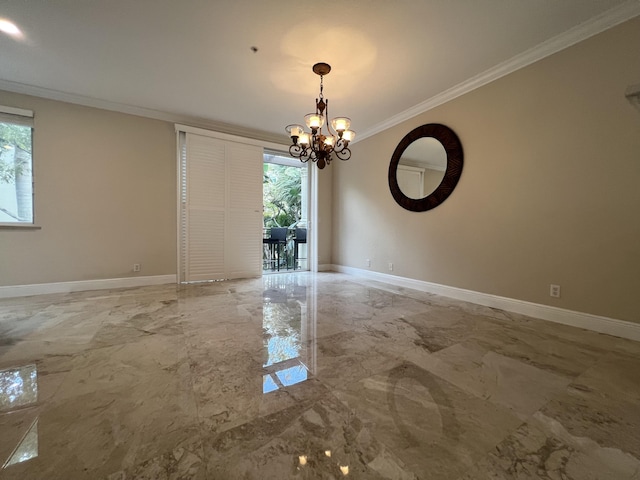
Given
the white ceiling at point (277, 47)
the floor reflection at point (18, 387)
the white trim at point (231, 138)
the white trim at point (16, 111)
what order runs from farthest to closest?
the white trim at point (231, 138) < the white trim at point (16, 111) < the white ceiling at point (277, 47) < the floor reflection at point (18, 387)

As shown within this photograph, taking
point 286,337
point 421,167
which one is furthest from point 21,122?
point 421,167

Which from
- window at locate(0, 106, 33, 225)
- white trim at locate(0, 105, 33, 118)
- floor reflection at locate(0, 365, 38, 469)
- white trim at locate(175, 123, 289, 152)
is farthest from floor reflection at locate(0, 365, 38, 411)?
white trim at locate(175, 123, 289, 152)

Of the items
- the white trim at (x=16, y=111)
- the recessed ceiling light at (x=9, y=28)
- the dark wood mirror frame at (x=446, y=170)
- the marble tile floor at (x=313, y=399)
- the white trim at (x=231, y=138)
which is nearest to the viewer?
the marble tile floor at (x=313, y=399)

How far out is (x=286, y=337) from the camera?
201cm

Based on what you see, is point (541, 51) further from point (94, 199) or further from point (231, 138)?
point (94, 199)

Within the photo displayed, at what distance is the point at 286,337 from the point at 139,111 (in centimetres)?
399

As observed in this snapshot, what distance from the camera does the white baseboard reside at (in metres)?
2.07

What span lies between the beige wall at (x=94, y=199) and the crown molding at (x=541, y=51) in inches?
157

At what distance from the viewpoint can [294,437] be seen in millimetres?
1026

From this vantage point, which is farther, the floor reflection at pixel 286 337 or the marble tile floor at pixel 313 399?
the floor reflection at pixel 286 337

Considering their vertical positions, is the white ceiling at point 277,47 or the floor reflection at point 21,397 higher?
the white ceiling at point 277,47

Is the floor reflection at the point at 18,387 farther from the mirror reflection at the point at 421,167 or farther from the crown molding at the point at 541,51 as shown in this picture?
the crown molding at the point at 541,51

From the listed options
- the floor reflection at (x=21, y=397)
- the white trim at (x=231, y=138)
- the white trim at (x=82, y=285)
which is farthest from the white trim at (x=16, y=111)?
the floor reflection at (x=21, y=397)

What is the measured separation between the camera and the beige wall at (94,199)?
3.20m
